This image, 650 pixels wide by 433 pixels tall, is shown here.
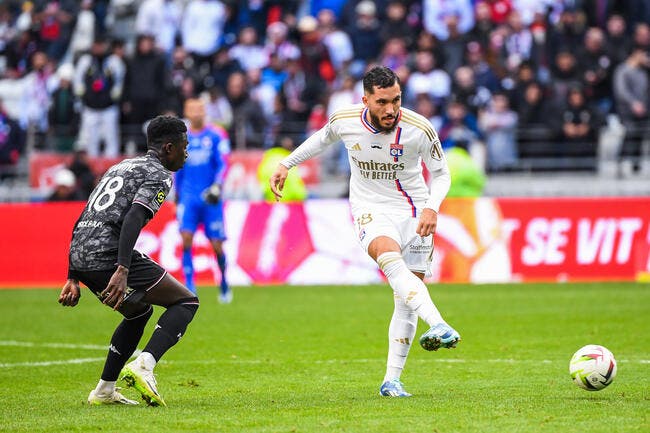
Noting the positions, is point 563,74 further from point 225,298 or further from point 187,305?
point 187,305

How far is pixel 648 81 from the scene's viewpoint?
24188mm

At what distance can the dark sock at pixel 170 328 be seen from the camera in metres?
8.89

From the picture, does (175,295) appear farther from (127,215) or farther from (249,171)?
(249,171)

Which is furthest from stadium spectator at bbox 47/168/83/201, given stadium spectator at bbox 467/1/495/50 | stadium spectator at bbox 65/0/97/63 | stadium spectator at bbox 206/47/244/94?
stadium spectator at bbox 467/1/495/50

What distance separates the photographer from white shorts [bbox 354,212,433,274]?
958 cm

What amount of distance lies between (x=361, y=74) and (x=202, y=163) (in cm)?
865

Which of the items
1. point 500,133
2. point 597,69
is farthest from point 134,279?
point 597,69

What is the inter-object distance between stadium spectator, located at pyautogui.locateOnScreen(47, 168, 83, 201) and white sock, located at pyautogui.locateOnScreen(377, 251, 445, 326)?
15.0m

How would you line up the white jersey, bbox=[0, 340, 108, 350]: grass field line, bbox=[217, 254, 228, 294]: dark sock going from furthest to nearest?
bbox=[217, 254, 228, 294]: dark sock, bbox=[0, 340, 108, 350]: grass field line, the white jersey

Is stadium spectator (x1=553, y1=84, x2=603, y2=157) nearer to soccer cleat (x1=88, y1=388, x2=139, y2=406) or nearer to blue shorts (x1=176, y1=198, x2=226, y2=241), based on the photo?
blue shorts (x1=176, y1=198, x2=226, y2=241)

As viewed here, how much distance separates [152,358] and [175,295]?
1.74 ft

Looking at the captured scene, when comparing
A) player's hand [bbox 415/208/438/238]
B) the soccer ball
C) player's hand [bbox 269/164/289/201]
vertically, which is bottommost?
the soccer ball

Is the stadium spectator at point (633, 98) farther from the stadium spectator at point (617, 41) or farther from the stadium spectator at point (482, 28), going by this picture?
the stadium spectator at point (482, 28)

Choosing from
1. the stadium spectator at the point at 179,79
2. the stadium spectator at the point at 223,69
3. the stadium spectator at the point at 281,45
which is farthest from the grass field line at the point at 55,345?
the stadium spectator at the point at 281,45
